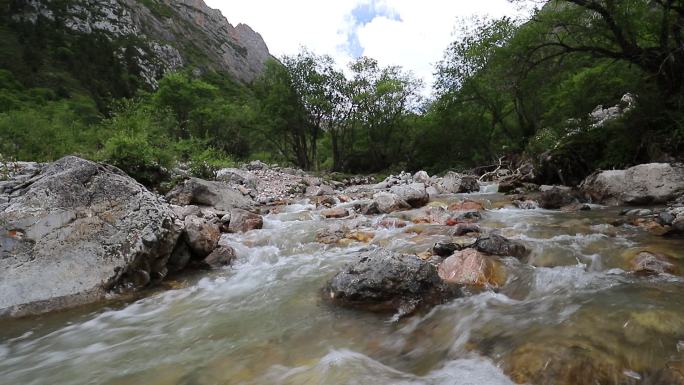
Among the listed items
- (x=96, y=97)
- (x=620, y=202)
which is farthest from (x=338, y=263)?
(x=96, y=97)

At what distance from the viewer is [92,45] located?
242ft

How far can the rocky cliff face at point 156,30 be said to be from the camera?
74.1 meters

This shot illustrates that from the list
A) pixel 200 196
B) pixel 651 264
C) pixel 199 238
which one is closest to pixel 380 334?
pixel 651 264

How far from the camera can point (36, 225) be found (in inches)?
220

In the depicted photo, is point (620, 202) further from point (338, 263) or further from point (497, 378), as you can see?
point (497, 378)

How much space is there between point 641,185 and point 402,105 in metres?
26.9

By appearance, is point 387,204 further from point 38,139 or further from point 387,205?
point 38,139

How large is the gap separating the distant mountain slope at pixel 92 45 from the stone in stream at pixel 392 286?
44437mm

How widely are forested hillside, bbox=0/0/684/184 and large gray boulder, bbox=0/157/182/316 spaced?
6.67 metres

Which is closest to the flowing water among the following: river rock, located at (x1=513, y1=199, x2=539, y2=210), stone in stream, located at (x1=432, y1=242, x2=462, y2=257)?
stone in stream, located at (x1=432, y1=242, x2=462, y2=257)

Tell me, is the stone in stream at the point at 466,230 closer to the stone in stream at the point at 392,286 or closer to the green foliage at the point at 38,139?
the stone in stream at the point at 392,286

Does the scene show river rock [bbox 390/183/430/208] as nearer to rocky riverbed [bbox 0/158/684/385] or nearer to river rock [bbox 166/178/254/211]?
rocky riverbed [bbox 0/158/684/385]

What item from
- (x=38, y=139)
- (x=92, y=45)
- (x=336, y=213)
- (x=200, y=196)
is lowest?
(x=336, y=213)

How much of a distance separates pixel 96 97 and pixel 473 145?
62.1 meters
